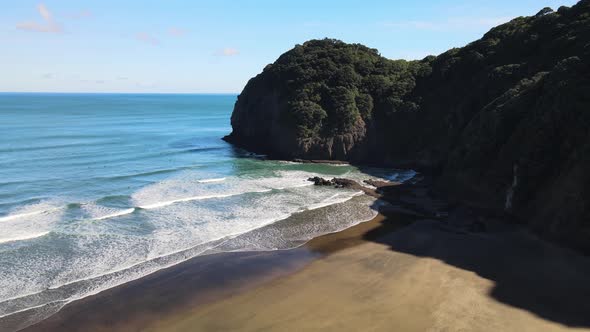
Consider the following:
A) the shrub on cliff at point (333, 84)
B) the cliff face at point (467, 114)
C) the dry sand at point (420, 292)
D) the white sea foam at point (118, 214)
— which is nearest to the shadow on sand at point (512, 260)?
the dry sand at point (420, 292)

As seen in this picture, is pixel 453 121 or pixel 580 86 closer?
pixel 580 86

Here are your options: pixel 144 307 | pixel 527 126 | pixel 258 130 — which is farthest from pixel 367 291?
pixel 258 130

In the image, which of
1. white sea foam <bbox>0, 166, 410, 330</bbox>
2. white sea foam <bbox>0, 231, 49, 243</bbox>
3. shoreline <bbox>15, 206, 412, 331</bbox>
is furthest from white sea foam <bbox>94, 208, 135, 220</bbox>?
shoreline <bbox>15, 206, 412, 331</bbox>

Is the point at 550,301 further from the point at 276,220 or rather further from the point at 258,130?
the point at 258,130

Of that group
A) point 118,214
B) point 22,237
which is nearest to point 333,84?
point 118,214

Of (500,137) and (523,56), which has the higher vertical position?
(523,56)

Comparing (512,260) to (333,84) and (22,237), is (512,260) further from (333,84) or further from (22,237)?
(333,84)
